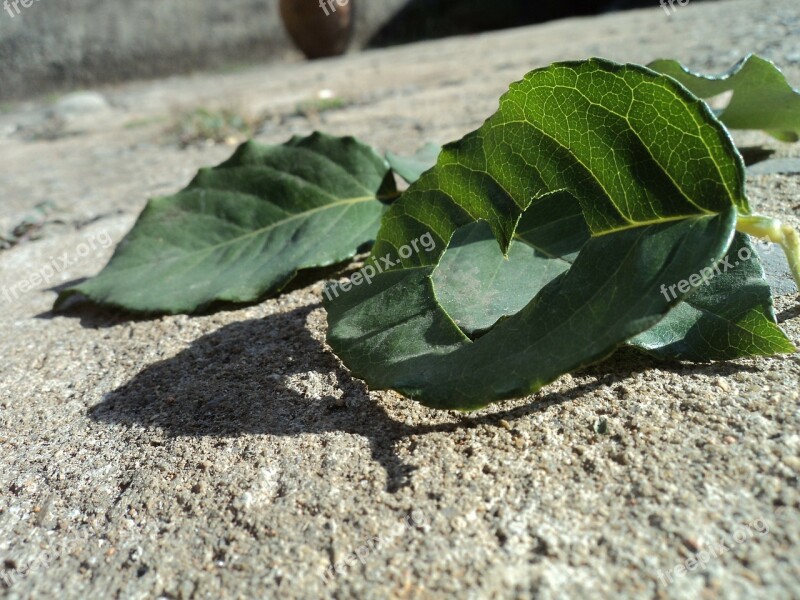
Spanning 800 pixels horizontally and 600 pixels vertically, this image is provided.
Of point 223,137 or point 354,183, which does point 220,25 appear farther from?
point 354,183

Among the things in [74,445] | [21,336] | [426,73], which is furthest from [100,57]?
[74,445]

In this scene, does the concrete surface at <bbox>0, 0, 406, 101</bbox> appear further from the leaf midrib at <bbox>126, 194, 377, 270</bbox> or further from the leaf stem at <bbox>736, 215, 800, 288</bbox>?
the leaf stem at <bbox>736, 215, 800, 288</bbox>

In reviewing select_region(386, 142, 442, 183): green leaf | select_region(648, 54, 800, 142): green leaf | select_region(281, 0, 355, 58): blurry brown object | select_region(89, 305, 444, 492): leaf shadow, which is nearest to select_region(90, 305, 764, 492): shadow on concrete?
select_region(89, 305, 444, 492): leaf shadow

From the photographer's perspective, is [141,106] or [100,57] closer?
[141,106]

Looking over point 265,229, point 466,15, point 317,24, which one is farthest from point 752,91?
point 466,15

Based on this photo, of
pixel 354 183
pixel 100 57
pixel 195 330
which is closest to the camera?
pixel 195 330

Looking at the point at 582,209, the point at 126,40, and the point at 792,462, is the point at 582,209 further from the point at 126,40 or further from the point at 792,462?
the point at 126,40
